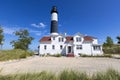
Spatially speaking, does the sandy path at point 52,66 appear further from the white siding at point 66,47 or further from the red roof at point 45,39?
the red roof at point 45,39

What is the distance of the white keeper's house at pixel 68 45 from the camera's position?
36.7m

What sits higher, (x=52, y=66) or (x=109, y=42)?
(x=109, y=42)

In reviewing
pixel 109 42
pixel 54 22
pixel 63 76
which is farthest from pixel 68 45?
pixel 63 76

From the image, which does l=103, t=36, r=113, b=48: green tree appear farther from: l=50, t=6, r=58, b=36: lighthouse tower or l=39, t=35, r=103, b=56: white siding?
l=50, t=6, r=58, b=36: lighthouse tower

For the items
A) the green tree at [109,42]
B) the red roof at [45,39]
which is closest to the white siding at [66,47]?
the red roof at [45,39]

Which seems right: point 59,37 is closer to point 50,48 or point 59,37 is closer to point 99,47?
point 50,48

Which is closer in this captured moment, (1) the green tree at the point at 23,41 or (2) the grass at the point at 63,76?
(2) the grass at the point at 63,76

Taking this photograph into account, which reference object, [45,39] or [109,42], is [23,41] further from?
[109,42]

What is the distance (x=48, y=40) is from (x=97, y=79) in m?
35.1

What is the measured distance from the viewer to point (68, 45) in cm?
3728

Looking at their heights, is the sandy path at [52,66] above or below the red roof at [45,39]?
below

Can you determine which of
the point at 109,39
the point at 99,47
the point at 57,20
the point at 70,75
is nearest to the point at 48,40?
the point at 57,20

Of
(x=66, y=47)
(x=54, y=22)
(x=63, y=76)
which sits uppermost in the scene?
(x=54, y=22)

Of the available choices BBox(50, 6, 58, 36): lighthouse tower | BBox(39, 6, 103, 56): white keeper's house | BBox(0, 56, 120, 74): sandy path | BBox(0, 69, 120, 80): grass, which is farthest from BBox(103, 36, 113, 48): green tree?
BBox(0, 69, 120, 80): grass
